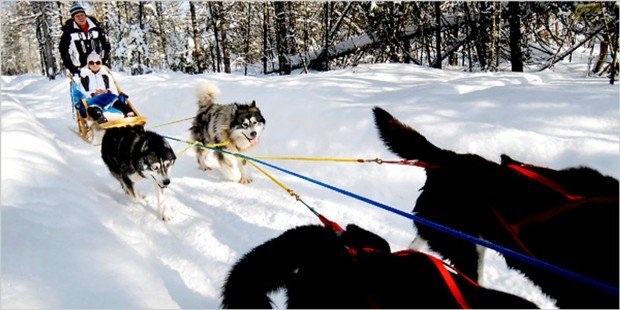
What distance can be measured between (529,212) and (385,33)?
12.9 m

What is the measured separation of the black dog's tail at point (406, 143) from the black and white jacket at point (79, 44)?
5.84m

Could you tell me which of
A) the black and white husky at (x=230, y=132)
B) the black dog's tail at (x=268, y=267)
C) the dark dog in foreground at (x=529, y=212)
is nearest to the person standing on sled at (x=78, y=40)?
the black and white husky at (x=230, y=132)

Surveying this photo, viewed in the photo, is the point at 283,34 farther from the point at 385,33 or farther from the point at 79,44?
the point at 79,44

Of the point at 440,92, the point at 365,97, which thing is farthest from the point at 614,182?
the point at 365,97

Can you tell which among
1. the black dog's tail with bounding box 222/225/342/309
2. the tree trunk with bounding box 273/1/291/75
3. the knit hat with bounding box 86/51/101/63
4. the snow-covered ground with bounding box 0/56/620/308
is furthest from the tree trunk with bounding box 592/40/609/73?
the tree trunk with bounding box 273/1/291/75

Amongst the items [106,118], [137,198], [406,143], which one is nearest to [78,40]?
[106,118]

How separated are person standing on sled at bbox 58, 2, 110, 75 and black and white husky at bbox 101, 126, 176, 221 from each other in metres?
2.85

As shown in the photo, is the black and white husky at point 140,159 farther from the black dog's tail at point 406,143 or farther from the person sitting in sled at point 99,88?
the black dog's tail at point 406,143

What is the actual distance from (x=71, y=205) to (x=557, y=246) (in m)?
3.52

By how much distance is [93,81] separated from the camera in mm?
6391

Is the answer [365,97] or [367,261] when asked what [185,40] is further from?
[367,261]

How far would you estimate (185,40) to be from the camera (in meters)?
23.0

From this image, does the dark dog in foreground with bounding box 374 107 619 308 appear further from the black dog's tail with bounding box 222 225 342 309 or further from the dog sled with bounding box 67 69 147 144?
the dog sled with bounding box 67 69 147 144

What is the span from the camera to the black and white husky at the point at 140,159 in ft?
12.6
